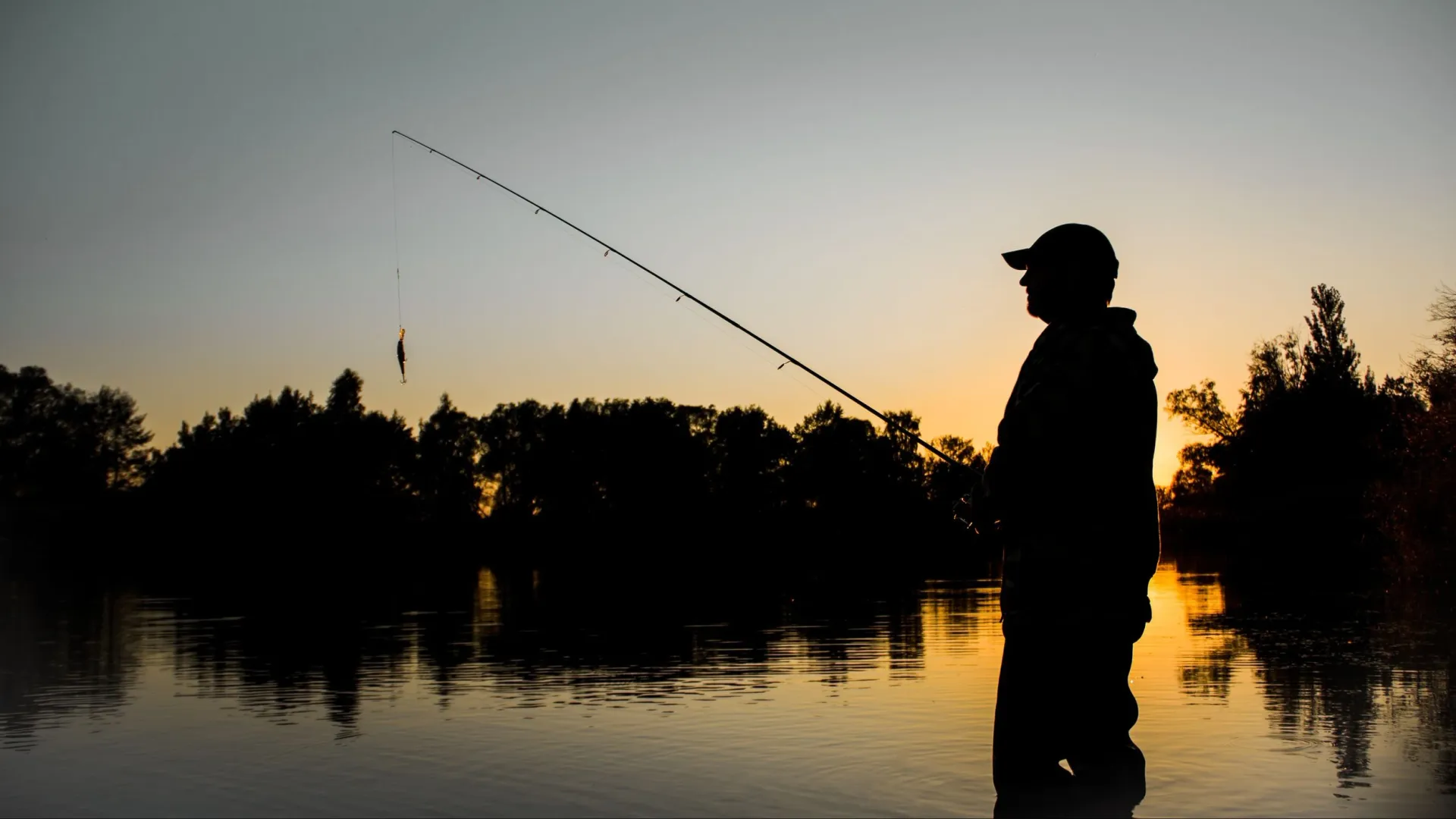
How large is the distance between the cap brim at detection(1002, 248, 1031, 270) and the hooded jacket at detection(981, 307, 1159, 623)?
531 millimetres

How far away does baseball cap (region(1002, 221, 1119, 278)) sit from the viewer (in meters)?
4.48

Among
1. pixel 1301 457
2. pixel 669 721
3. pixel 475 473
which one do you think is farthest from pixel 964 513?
pixel 475 473

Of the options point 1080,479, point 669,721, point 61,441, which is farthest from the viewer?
point 61,441

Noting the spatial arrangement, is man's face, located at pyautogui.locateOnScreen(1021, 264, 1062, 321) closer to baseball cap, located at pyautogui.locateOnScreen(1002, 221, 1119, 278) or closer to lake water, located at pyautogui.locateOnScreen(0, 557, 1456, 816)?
baseball cap, located at pyautogui.locateOnScreen(1002, 221, 1119, 278)

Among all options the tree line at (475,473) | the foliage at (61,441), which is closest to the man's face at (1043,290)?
the tree line at (475,473)

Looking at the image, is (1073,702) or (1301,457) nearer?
(1073,702)

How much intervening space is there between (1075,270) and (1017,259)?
1.22 feet

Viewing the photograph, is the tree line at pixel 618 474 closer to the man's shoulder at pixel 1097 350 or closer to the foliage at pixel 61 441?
the foliage at pixel 61 441

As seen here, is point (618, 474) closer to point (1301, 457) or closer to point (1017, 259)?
point (1301, 457)

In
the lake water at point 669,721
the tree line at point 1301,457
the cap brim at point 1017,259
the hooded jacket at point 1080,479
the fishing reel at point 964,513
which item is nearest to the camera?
the hooded jacket at point 1080,479

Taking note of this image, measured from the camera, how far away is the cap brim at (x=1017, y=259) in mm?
4730

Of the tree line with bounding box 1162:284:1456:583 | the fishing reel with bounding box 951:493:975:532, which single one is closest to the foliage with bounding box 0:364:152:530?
the tree line with bounding box 1162:284:1456:583

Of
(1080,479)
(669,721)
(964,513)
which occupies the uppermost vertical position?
(1080,479)

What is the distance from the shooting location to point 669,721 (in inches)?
374
